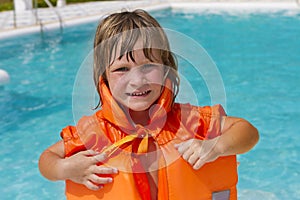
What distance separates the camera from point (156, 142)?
1.92 metres

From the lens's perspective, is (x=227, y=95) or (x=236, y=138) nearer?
(x=236, y=138)

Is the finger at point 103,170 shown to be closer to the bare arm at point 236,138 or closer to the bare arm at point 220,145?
the bare arm at point 220,145

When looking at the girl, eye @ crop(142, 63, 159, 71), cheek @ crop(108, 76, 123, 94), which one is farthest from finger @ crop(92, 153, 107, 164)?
eye @ crop(142, 63, 159, 71)

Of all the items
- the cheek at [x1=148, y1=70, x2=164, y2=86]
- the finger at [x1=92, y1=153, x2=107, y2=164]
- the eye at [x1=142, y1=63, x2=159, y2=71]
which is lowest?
the finger at [x1=92, y1=153, x2=107, y2=164]

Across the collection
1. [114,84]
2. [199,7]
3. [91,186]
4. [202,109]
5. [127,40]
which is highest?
[127,40]

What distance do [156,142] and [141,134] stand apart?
0.22 feet

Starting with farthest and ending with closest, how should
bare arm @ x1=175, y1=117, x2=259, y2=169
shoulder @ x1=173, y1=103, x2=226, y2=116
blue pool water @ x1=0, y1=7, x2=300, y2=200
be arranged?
blue pool water @ x1=0, y1=7, x2=300, y2=200, shoulder @ x1=173, y1=103, x2=226, y2=116, bare arm @ x1=175, y1=117, x2=259, y2=169

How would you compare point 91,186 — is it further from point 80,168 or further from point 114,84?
point 114,84

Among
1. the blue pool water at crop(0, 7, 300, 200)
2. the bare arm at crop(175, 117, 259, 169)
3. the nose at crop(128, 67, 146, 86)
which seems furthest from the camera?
the blue pool water at crop(0, 7, 300, 200)

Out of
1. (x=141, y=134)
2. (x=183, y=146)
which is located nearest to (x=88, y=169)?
(x=141, y=134)

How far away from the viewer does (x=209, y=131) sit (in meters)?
1.94

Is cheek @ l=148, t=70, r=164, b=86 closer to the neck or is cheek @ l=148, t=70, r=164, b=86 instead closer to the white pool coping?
the neck

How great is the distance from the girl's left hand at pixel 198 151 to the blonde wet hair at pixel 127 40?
247mm

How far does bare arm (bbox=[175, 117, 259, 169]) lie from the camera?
186 centimetres
